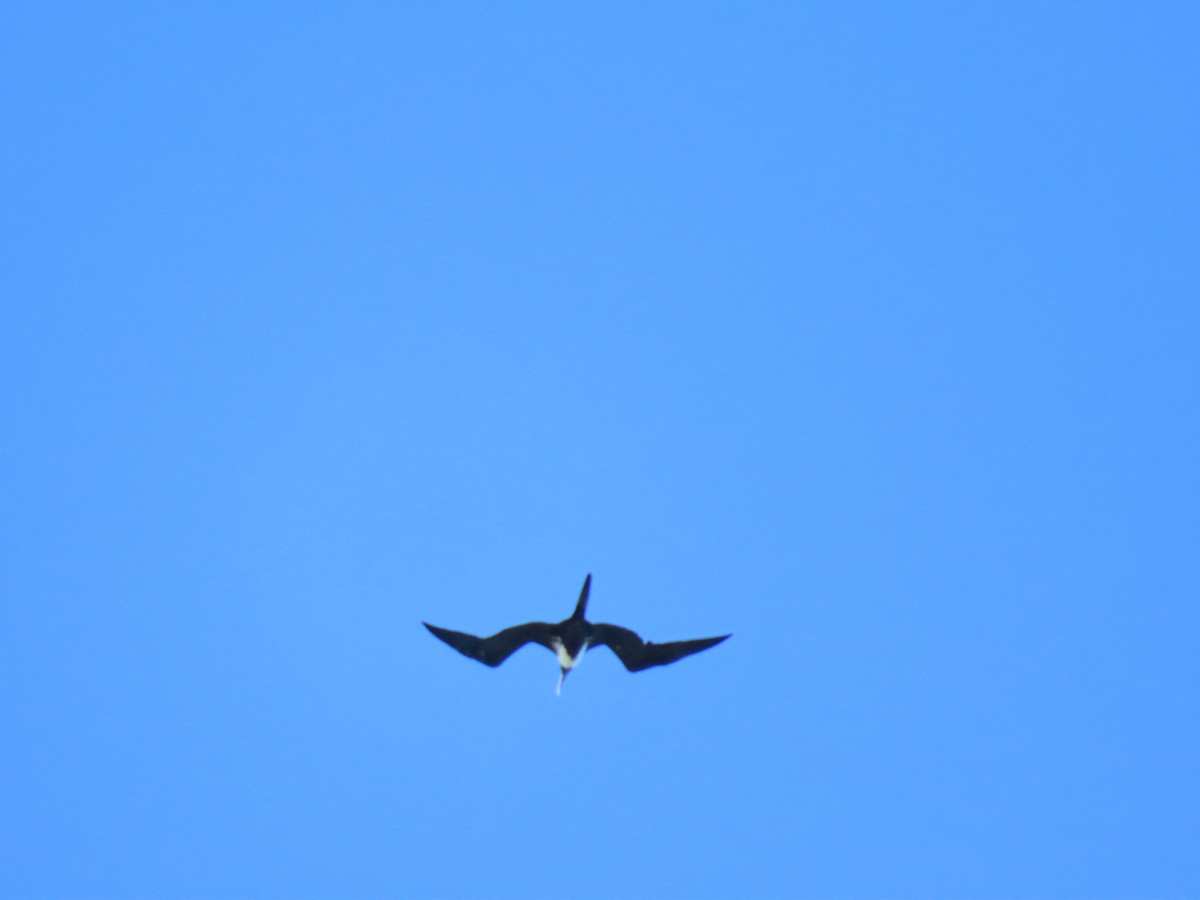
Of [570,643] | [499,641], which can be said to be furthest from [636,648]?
[499,641]

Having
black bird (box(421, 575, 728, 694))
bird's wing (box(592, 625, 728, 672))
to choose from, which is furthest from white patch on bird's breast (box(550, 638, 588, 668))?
bird's wing (box(592, 625, 728, 672))

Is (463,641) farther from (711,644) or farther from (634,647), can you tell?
(711,644)

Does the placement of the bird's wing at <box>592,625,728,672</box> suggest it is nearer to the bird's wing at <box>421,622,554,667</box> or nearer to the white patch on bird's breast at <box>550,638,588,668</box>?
the white patch on bird's breast at <box>550,638,588,668</box>

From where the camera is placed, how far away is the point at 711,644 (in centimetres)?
2066

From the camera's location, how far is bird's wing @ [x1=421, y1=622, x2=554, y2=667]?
71.2 feet

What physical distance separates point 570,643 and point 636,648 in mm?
1310

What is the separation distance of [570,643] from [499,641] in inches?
57.2

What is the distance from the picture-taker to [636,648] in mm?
21797

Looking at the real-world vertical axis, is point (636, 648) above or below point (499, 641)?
above

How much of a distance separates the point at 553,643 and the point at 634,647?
162 centimetres

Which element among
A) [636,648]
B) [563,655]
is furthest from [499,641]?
[636,648]

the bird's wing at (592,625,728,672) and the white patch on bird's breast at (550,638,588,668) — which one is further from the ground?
the bird's wing at (592,625,728,672)

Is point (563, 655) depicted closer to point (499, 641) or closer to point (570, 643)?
point (570, 643)

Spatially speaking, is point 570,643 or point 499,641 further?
point 499,641
